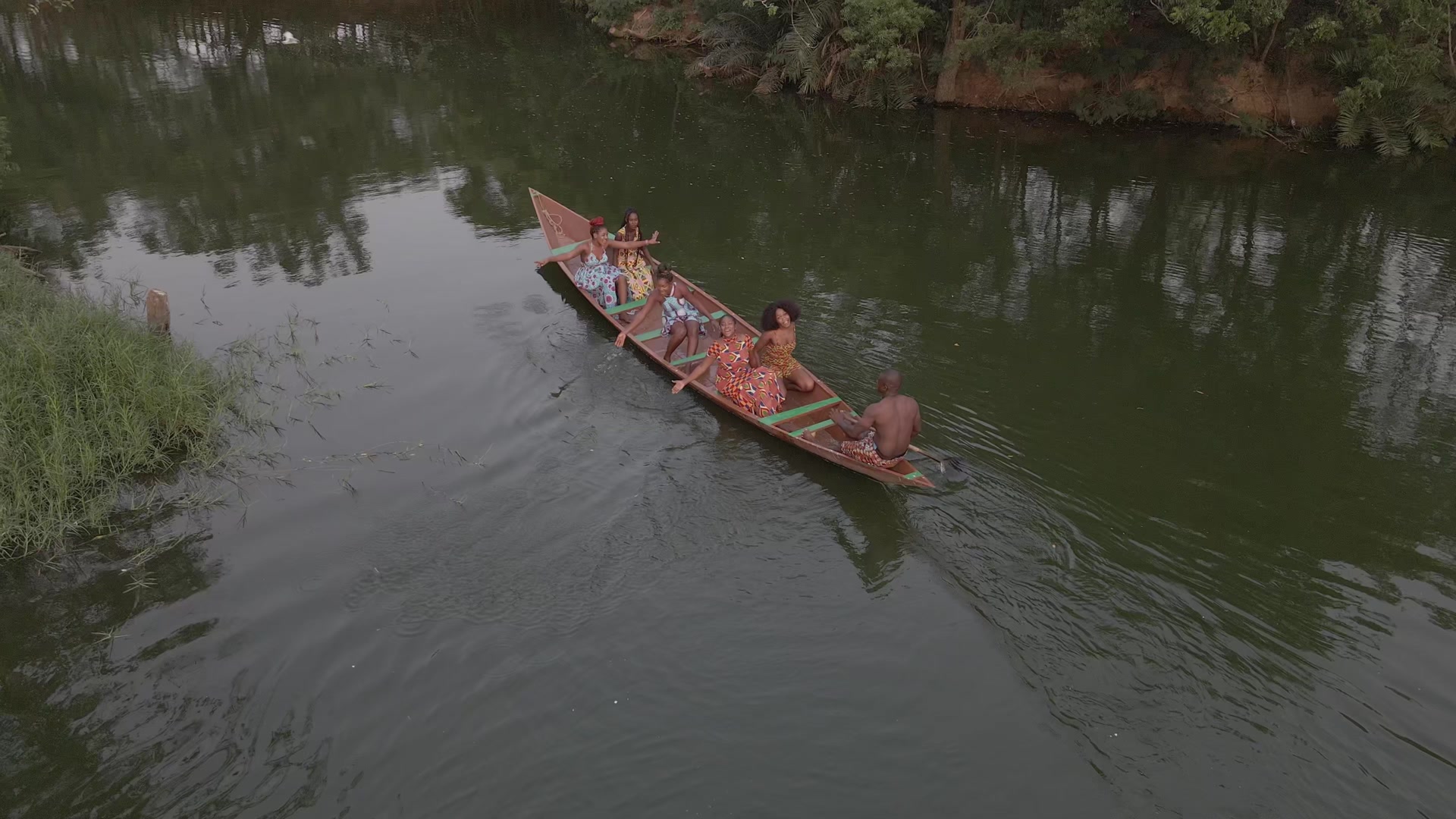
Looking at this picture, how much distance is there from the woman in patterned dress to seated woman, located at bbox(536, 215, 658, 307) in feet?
0.29

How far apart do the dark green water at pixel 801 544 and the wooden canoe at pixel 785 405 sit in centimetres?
21

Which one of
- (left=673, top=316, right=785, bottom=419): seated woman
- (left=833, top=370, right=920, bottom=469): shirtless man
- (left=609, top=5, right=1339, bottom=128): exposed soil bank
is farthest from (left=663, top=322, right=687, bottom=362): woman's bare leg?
(left=609, top=5, right=1339, bottom=128): exposed soil bank

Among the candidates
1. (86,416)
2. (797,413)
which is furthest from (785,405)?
(86,416)

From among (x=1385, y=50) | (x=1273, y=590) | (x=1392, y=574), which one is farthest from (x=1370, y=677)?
(x=1385, y=50)

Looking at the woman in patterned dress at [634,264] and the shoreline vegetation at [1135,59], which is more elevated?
the shoreline vegetation at [1135,59]

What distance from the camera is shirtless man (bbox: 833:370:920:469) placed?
6625mm

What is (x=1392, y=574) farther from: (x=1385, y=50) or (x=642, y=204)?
(x=1385, y=50)

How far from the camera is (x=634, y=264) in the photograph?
10211 mm

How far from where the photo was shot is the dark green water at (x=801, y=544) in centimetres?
480

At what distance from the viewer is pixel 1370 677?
17.0 feet

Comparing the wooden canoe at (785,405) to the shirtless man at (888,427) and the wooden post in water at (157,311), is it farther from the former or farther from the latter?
the wooden post in water at (157,311)

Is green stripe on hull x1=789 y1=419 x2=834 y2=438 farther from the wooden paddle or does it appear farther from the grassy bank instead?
the grassy bank

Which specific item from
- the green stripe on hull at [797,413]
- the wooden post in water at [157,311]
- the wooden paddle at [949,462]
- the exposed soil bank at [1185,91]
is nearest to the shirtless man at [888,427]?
the wooden paddle at [949,462]

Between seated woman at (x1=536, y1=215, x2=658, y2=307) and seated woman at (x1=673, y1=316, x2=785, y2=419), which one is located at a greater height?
seated woman at (x1=536, y1=215, x2=658, y2=307)
